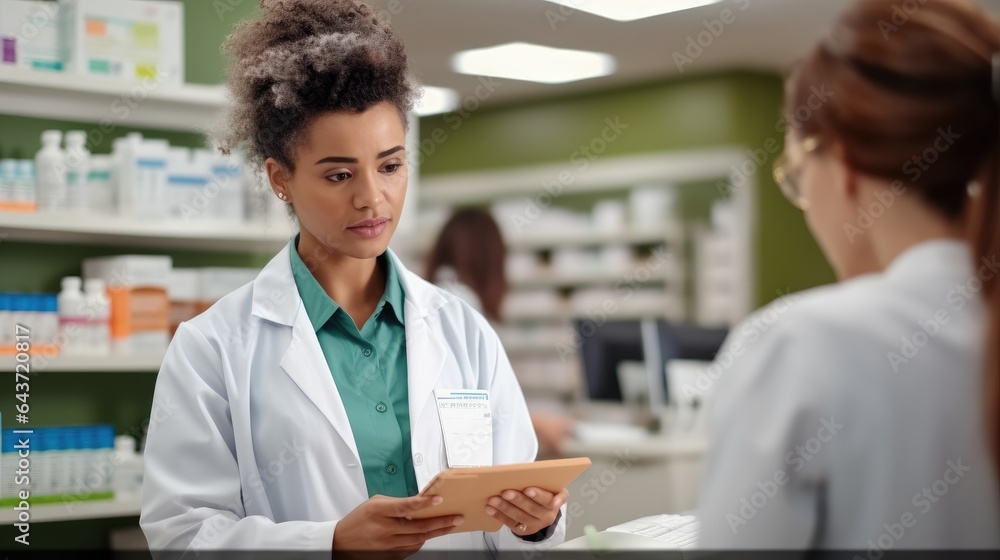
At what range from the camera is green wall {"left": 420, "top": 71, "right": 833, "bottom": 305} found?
26.2ft

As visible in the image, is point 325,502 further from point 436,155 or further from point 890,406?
point 436,155

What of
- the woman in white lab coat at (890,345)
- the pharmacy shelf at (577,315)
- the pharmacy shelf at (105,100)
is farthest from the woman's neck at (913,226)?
the pharmacy shelf at (577,315)

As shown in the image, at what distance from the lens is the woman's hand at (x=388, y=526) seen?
150cm

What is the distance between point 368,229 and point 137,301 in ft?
5.43

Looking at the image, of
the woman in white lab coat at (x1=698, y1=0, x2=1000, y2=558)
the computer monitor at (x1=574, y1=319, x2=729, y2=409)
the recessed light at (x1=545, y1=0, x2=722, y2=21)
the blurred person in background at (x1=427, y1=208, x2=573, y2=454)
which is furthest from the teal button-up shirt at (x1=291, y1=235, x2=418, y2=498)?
the recessed light at (x1=545, y1=0, x2=722, y2=21)

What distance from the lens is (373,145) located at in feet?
5.71

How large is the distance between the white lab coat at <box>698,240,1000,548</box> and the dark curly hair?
3.34ft

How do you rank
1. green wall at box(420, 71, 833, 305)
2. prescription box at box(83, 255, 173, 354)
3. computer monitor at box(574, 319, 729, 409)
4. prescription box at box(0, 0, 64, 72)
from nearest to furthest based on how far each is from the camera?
prescription box at box(0, 0, 64, 72) → prescription box at box(83, 255, 173, 354) → computer monitor at box(574, 319, 729, 409) → green wall at box(420, 71, 833, 305)

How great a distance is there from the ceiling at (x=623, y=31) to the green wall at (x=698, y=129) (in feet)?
0.80

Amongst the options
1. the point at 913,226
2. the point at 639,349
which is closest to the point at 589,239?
the point at 639,349

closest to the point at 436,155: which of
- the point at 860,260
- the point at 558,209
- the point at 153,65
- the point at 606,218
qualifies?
the point at 558,209

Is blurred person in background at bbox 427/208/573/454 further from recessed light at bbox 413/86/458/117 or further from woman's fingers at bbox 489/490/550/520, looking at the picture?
recessed light at bbox 413/86/458/117

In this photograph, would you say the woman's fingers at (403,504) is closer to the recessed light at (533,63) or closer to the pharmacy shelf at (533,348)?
the recessed light at (533,63)

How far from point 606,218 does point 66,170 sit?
6110mm
